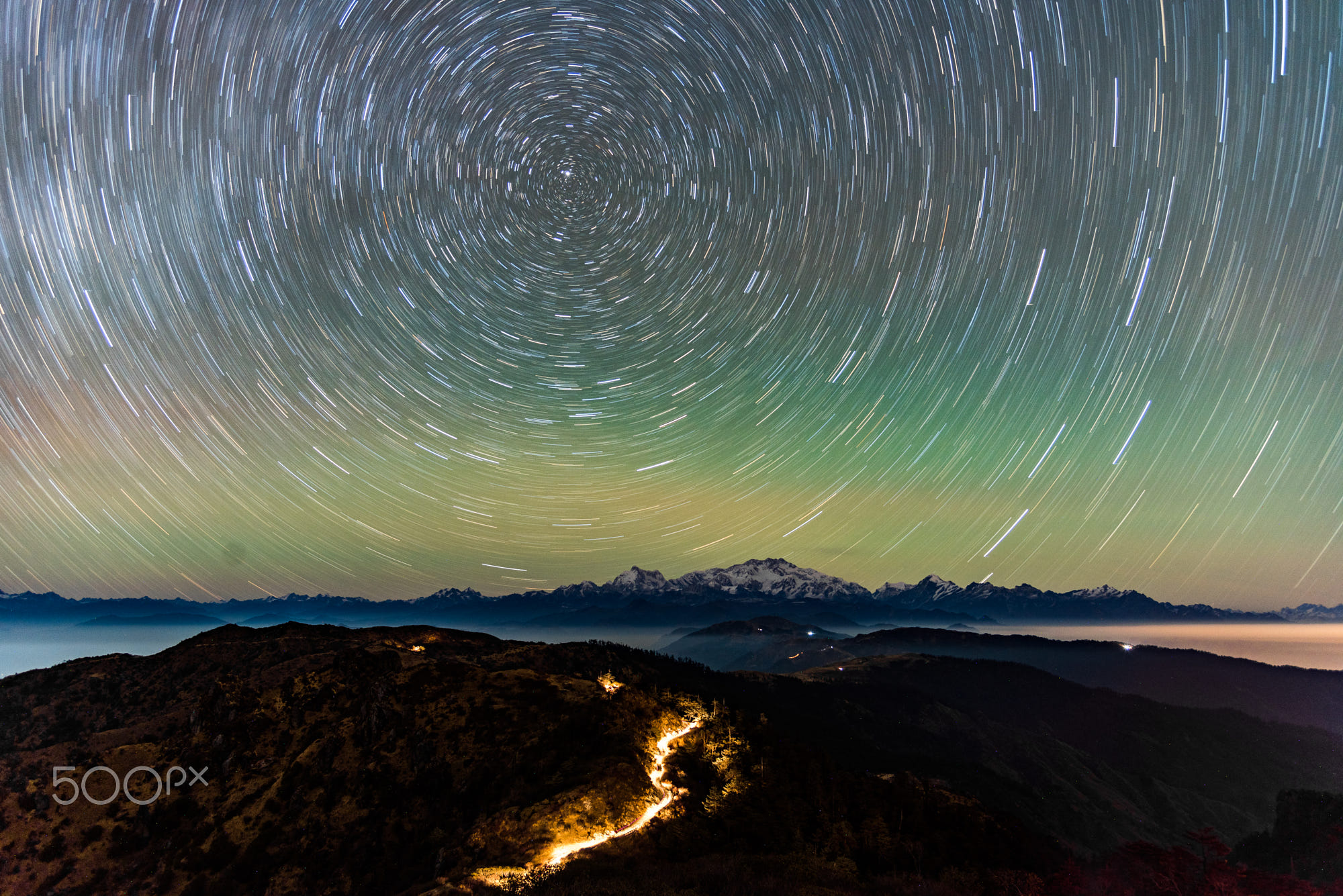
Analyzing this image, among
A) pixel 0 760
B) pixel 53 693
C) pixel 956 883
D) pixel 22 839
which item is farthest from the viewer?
pixel 53 693

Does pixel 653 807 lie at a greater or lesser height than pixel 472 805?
greater

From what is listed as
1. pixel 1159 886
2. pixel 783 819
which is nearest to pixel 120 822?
pixel 783 819

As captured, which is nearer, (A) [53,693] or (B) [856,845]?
(B) [856,845]

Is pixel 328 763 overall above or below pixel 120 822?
above

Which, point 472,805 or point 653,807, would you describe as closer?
point 653,807

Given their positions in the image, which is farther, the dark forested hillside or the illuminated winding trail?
the dark forested hillside

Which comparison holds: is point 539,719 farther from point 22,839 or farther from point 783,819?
point 22,839

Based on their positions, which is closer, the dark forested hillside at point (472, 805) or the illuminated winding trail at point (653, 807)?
the illuminated winding trail at point (653, 807)

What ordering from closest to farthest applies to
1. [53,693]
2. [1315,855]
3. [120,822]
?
[120,822] < [1315,855] < [53,693]
